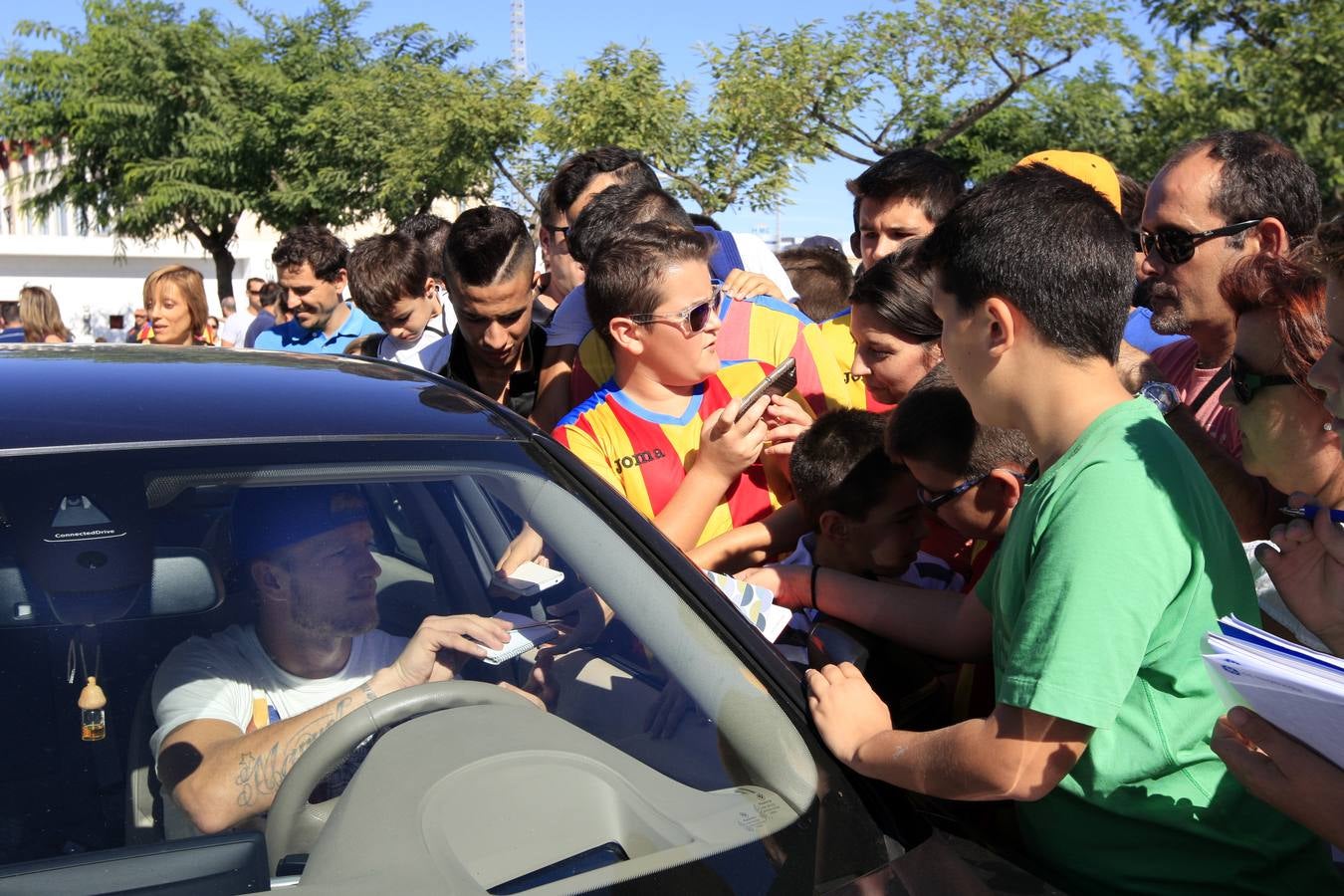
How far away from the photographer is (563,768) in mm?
1517

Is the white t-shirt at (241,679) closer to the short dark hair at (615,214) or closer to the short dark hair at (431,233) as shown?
the short dark hair at (615,214)

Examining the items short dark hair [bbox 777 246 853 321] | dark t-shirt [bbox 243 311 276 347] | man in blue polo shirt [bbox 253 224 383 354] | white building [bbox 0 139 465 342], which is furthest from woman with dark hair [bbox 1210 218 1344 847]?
white building [bbox 0 139 465 342]

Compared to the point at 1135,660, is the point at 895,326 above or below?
above

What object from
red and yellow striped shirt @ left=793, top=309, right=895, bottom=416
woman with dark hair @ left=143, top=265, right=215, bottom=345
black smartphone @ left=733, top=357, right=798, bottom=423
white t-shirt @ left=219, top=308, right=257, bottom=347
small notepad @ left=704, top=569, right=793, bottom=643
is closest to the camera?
small notepad @ left=704, top=569, right=793, bottom=643

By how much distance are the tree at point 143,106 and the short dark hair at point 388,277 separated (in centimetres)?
2049

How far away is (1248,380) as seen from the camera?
2020 millimetres

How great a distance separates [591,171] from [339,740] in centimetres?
314

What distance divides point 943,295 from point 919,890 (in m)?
0.79

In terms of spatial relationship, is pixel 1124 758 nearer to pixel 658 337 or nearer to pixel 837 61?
pixel 658 337

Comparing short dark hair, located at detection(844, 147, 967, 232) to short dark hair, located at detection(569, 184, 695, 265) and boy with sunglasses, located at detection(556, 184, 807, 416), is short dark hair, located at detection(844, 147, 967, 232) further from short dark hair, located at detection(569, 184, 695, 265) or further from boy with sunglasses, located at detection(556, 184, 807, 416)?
short dark hair, located at detection(569, 184, 695, 265)

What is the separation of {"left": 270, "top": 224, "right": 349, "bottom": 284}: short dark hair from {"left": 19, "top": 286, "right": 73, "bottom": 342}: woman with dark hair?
4.74 meters

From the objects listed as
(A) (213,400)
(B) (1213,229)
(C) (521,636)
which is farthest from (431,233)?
Answer: (C) (521,636)

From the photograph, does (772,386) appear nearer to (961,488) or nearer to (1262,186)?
(961,488)

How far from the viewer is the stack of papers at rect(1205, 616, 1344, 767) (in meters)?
1.25
